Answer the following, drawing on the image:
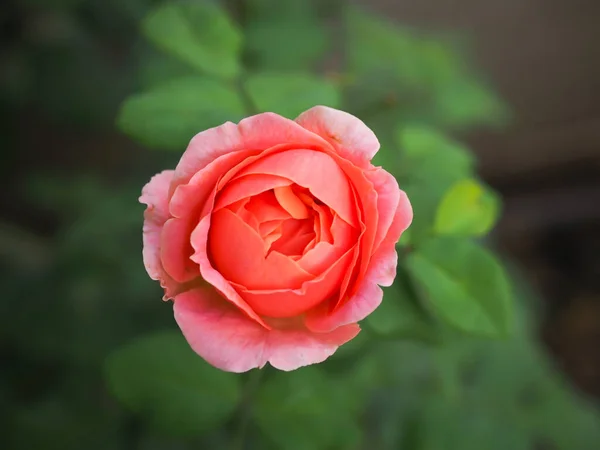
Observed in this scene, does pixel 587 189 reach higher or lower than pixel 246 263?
lower

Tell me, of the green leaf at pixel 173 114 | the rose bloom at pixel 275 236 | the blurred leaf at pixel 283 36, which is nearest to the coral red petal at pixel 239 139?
the rose bloom at pixel 275 236

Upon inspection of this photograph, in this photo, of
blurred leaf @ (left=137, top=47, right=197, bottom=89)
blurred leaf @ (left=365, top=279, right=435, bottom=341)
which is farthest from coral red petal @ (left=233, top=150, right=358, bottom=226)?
blurred leaf @ (left=137, top=47, right=197, bottom=89)

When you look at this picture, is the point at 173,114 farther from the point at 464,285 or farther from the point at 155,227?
the point at 464,285

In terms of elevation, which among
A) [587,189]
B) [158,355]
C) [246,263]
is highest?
[246,263]

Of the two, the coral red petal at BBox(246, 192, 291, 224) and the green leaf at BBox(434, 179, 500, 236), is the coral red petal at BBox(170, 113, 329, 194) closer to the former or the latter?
the coral red petal at BBox(246, 192, 291, 224)

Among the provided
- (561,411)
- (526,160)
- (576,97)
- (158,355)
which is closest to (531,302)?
(561,411)

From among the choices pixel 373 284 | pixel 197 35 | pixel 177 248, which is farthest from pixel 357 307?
pixel 197 35

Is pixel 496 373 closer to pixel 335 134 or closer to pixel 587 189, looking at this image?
pixel 335 134
